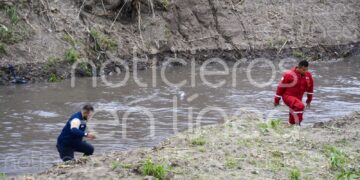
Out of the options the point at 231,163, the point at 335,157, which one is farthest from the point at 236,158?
the point at 335,157

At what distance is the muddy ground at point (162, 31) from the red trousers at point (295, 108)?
653cm

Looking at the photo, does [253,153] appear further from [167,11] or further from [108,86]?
[167,11]

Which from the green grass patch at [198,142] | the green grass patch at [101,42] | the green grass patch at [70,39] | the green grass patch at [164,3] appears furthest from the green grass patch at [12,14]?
the green grass patch at [198,142]

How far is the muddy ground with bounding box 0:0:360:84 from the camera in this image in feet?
51.8

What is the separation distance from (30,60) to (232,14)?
278 inches

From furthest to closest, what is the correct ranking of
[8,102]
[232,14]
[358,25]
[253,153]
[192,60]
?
[358,25], [232,14], [192,60], [8,102], [253,153]

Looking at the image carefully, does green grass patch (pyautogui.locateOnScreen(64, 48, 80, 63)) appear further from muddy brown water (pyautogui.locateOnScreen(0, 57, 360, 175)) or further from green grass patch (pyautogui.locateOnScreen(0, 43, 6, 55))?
green grass patch (pyautogui.locateOnScreen(0, 43, 6, 55))

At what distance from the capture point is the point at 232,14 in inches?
779

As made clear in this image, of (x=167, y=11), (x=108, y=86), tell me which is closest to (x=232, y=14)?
(x=167, y=11)

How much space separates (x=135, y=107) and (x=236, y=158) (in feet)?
18.2

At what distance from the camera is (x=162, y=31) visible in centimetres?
1819

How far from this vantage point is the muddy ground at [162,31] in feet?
51.8

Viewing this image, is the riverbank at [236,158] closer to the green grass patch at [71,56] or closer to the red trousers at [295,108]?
the red trousers at [295,108]

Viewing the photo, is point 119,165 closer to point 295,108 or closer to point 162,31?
point 295,108
